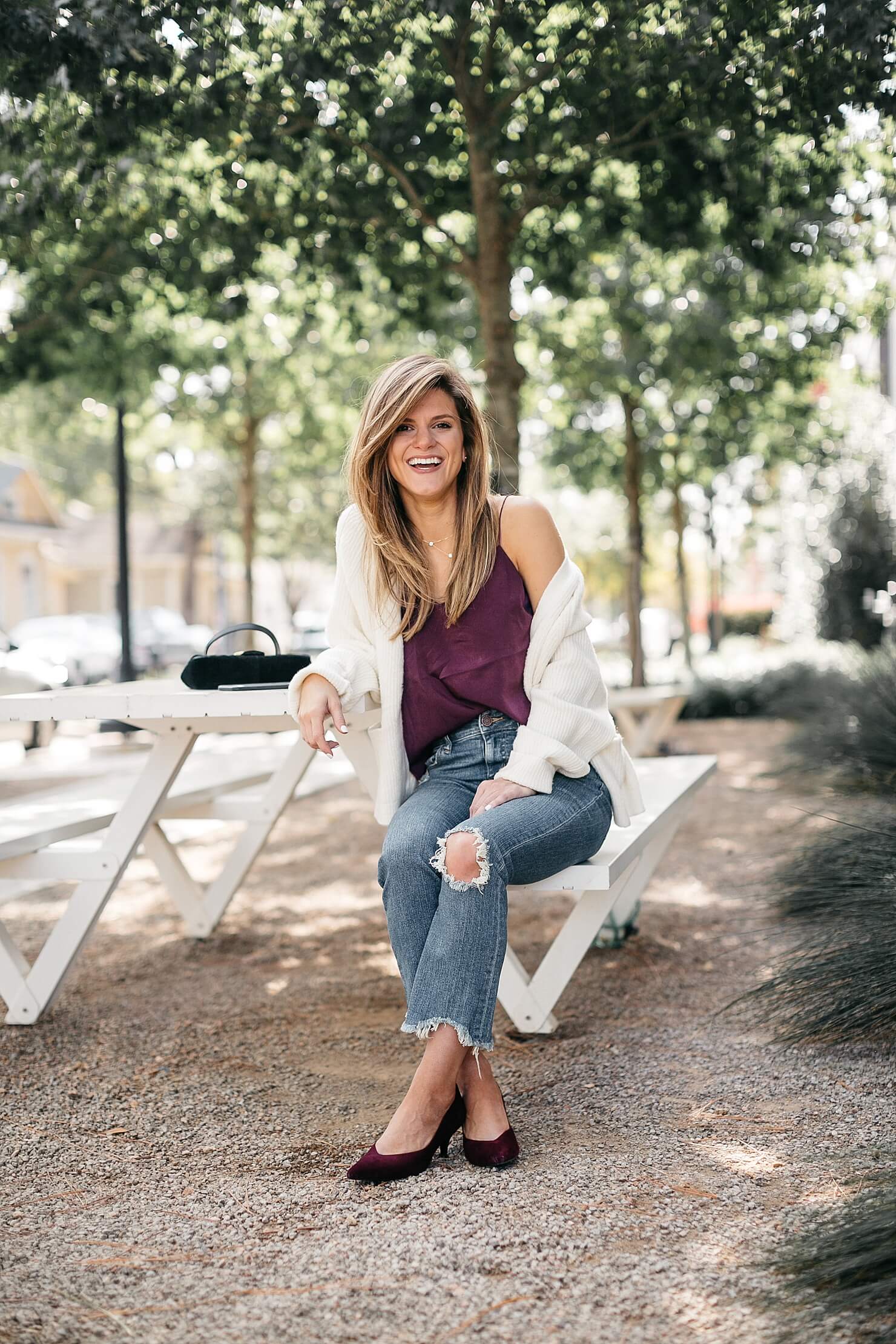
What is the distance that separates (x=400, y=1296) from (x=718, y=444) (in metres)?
12.6

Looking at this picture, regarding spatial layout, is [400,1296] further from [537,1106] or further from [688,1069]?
[688,1069]

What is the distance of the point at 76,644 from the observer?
83.3ft

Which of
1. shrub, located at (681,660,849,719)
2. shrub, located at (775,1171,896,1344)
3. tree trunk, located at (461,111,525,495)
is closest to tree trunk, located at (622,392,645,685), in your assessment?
shrub, located at (681,660,849,719)

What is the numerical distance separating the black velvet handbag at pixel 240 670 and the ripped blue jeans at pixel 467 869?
570 mm

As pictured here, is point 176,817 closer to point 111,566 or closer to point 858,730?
point 858,730

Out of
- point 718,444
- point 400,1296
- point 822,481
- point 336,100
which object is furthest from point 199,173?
point 822,481

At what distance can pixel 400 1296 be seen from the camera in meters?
2.03

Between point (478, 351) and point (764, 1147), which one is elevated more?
point (478, 351)

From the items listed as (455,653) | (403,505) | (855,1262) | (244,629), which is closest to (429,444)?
(403,505)

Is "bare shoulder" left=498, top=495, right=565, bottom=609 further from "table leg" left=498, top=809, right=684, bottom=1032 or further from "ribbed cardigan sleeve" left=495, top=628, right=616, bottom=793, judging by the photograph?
"table leg" left=498, top=809, right=684, bottom=1032

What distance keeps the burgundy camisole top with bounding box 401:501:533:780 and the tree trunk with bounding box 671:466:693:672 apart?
41.9 ft

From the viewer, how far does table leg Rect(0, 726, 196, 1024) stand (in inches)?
140

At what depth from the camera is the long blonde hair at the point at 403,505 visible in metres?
3.01

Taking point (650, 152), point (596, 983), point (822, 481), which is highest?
point (650, 152)
